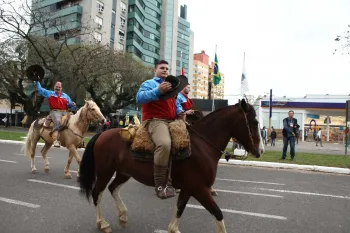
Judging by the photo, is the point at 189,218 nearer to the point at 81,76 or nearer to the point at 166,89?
the point at 166,89

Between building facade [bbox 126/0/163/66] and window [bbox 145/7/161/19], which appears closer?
building facade [bbox 126/0/163/66]

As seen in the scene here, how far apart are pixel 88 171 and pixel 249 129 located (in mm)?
2524

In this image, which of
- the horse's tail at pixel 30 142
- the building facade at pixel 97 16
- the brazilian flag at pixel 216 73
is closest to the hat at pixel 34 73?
the horse's tail at pixel 30 142

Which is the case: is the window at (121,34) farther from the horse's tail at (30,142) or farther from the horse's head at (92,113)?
the horse's head at (92,113)

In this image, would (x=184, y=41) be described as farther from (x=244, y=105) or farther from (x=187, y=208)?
(x=244, y=105)

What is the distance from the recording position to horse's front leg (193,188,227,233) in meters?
3.45

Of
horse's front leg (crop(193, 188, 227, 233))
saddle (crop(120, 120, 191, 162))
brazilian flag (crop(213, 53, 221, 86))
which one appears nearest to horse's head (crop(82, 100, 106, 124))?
saddle (crop(120, 120, 191, 162))

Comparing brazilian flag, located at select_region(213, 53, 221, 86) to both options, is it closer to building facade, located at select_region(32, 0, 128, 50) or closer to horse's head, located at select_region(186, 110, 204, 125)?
horse's head, located at select_region(186, 110, 204, 125)

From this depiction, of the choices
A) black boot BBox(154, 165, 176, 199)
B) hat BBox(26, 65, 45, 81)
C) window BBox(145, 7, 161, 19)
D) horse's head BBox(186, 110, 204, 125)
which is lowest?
black boot BBox(154, 165, 176, 199)

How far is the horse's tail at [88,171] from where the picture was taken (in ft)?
15.5

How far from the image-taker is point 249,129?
401cm

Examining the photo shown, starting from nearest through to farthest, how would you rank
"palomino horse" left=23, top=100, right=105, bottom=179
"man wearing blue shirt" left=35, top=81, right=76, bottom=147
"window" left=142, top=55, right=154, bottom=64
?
"palomino horse" left=23, top=100, right=105, bottom=179
"man wearing blue shirt" left=35, top=81, right=76, bottom=147
"window" left=142, top=55, right=154, bottom=64

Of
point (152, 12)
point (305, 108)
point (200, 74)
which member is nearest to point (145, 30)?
point (152, 12)

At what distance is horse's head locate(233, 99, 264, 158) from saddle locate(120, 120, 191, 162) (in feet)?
2.43
